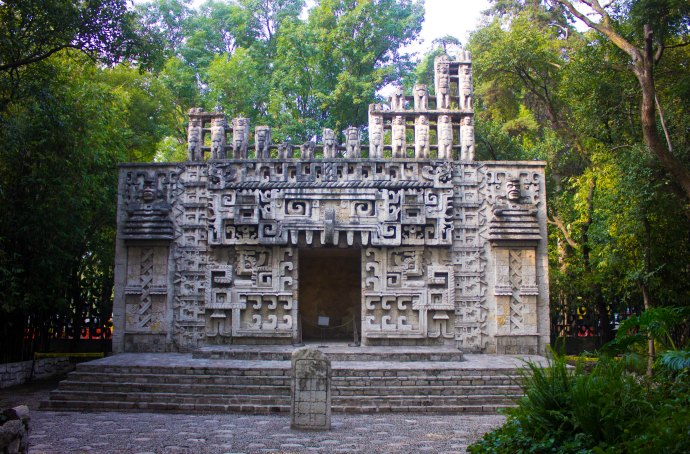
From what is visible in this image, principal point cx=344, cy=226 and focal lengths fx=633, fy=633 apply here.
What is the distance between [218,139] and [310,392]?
756cm

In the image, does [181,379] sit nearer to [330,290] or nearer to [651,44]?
[330,290]

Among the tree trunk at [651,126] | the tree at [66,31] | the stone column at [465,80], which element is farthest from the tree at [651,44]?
the tree at [66,31]

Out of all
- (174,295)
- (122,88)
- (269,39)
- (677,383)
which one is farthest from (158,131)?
(677,383)

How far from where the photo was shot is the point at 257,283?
1374cm

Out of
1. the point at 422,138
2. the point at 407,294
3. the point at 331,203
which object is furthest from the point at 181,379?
the point at 422,138

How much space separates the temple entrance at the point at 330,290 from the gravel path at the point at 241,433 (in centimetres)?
691

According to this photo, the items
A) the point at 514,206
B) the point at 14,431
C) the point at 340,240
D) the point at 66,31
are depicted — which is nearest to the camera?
the point at 14,431

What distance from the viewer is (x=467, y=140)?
1425 centimetres

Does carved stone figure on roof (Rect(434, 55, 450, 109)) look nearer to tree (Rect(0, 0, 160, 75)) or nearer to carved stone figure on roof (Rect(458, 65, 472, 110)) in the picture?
carved stone figure on roof (Rect(458, 65, 472, 110))

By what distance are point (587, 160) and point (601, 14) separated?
6660 millimetres

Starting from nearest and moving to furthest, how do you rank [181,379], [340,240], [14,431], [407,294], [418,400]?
1. [14,431]
2. [418,400]
3. [181,379]
4. [407,294]
5. [340,240]

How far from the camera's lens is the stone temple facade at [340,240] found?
536 inches

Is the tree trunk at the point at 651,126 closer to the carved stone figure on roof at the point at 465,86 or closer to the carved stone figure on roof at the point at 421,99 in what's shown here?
the carved stone figure on roof at the point at 465,86

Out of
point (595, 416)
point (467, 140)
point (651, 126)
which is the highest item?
point (467, 140)
